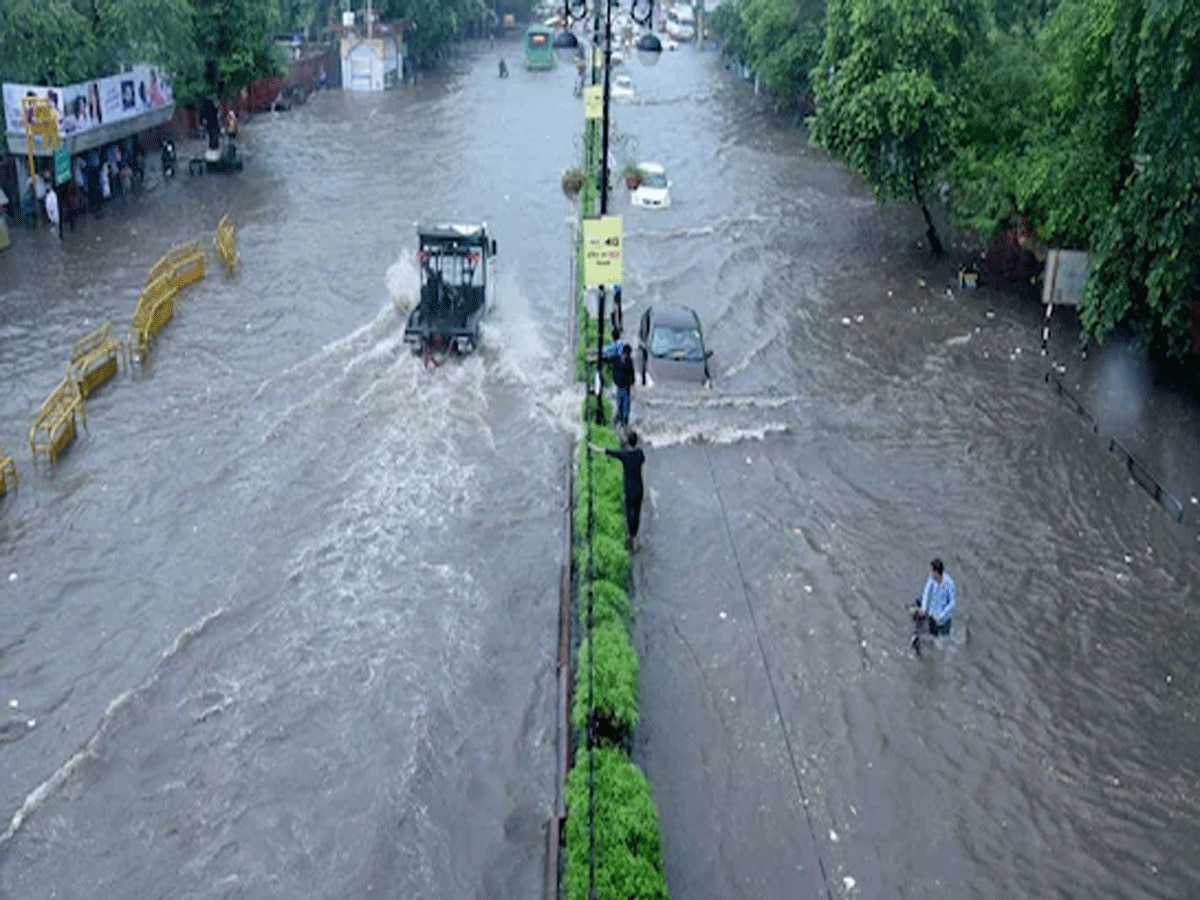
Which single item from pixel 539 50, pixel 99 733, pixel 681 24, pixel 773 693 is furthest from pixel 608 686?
pixel 681 24

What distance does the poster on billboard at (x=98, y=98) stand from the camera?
102 ft

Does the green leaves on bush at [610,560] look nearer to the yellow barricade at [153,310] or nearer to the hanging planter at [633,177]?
the yellow barricade at [153,310]

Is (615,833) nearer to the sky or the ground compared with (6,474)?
nearer to the sky

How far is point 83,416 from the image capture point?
20.4 meters

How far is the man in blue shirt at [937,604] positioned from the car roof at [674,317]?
9.84 metres

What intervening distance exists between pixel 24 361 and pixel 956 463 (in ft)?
55.4

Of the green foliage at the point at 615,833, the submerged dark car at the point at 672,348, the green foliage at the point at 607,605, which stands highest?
the submerged dark car at the point at 672,348

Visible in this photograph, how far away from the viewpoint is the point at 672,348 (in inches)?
894

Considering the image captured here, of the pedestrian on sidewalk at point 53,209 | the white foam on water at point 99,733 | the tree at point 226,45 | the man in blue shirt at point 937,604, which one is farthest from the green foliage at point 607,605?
the tree at point 226,45

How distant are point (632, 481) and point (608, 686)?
13.9ft

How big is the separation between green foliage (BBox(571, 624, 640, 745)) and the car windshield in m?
9.89

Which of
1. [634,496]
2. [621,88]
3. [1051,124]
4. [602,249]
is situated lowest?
[634,496]

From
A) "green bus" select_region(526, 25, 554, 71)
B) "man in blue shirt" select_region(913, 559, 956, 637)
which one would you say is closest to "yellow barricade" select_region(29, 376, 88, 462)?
"man in blue shirt" select_region(913, 559, 956, 637)

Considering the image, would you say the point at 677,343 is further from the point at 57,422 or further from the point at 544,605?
the point at 57,422
